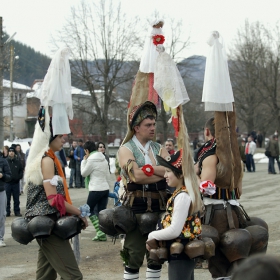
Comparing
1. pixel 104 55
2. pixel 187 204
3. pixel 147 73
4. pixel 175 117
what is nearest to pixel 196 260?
pixel 187 204

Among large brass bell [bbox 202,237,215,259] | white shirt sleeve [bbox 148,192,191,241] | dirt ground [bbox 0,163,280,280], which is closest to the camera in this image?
white shirt sleeve [bbox 148,192,191,241]

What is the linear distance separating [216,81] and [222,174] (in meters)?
0.91

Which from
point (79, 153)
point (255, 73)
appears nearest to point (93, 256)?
point (79, 153)

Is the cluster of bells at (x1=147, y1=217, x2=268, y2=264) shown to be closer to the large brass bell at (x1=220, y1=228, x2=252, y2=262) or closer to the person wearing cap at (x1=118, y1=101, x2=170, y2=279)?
the large brass bell at (x1=220, y1=228, x2=252, y2=262)

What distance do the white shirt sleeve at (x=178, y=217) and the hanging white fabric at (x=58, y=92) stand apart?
1580mm

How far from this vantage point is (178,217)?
470 cm

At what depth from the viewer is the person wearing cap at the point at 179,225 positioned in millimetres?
4711

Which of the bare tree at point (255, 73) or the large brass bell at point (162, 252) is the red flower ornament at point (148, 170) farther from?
the bare tree at point (255, 73)

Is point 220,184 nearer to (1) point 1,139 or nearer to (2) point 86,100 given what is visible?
(1) point 1,139

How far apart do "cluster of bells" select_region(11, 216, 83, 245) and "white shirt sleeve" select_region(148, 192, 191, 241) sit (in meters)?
1.03

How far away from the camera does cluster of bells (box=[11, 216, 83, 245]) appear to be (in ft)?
17.4

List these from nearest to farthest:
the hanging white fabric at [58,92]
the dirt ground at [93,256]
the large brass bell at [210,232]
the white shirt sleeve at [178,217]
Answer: the white shirt sleeve at [178,217] < the large brass bell at [210,232] < the hanging white fabric at [58,92] < the dirt ground at [93,256]

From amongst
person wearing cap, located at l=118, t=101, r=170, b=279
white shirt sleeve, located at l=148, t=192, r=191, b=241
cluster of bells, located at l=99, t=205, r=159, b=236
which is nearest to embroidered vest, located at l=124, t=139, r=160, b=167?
person wearing cap, located at l=118, t=101, r=170, b=279

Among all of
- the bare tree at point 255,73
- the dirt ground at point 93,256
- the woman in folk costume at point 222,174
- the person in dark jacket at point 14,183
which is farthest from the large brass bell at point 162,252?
the bare tree at point 255,73
